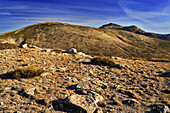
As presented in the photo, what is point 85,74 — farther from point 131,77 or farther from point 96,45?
point 96,45

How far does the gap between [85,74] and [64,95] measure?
3.10 metres

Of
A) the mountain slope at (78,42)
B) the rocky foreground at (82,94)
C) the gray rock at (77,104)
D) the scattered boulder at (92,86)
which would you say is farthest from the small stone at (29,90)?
the mountain slope at (78,42)

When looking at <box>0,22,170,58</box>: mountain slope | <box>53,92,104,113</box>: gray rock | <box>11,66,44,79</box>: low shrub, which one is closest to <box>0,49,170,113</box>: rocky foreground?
<box>53,92,104,113</box>: gray rock

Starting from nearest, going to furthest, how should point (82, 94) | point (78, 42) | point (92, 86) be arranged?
1. point (82, 94)
2. point (92, 86)
3. point (78, 42)

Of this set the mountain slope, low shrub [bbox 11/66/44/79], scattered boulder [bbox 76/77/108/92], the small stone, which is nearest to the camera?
the small stone

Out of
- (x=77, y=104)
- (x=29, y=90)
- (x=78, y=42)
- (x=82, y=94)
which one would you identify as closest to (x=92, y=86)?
(x=82, y=94)

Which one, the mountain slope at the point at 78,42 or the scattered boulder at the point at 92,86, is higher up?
the mountain slope at the point at 78,42

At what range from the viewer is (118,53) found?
4716 cm

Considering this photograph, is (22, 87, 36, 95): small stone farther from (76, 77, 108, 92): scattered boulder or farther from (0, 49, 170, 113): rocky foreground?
(76, 77, 108, 92): scattered boulder

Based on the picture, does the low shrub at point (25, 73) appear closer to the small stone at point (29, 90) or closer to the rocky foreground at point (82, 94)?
the rocky foreground at point (82, 94)

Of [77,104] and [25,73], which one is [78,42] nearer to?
[25,73]

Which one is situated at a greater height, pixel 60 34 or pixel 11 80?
pixel 60 34

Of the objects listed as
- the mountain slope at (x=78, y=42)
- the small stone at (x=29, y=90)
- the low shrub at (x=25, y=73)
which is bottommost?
the small stone at (x=29, y=90)

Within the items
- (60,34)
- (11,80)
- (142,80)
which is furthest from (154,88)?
(60,34)
